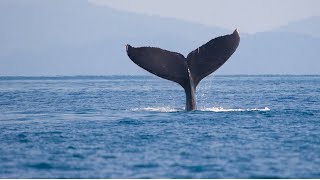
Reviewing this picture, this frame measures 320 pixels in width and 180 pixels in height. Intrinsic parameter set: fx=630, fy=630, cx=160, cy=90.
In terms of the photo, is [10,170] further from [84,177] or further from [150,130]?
[150,130]

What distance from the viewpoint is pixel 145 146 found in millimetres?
12469

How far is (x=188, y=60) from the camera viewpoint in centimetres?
1648

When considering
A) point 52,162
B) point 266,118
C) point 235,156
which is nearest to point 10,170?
point 52,162

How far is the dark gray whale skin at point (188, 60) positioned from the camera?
15.8m

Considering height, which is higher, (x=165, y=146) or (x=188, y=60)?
(x=188, y=60)

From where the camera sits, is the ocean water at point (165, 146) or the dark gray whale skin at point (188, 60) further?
the dark gray whale skin at point (188, 60)

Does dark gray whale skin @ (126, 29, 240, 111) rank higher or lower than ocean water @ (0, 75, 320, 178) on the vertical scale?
higher

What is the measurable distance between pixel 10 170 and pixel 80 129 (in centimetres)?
544

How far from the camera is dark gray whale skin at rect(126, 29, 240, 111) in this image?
15.8 meters

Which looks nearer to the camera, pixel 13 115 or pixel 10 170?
pixel 10 170

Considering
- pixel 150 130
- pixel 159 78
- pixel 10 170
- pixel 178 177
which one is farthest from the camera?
pixel 159 78

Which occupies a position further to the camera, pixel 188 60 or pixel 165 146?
pixel 188 60

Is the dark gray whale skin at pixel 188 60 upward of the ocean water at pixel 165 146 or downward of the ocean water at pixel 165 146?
upward

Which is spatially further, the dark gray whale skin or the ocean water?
the dark gray whale skin
